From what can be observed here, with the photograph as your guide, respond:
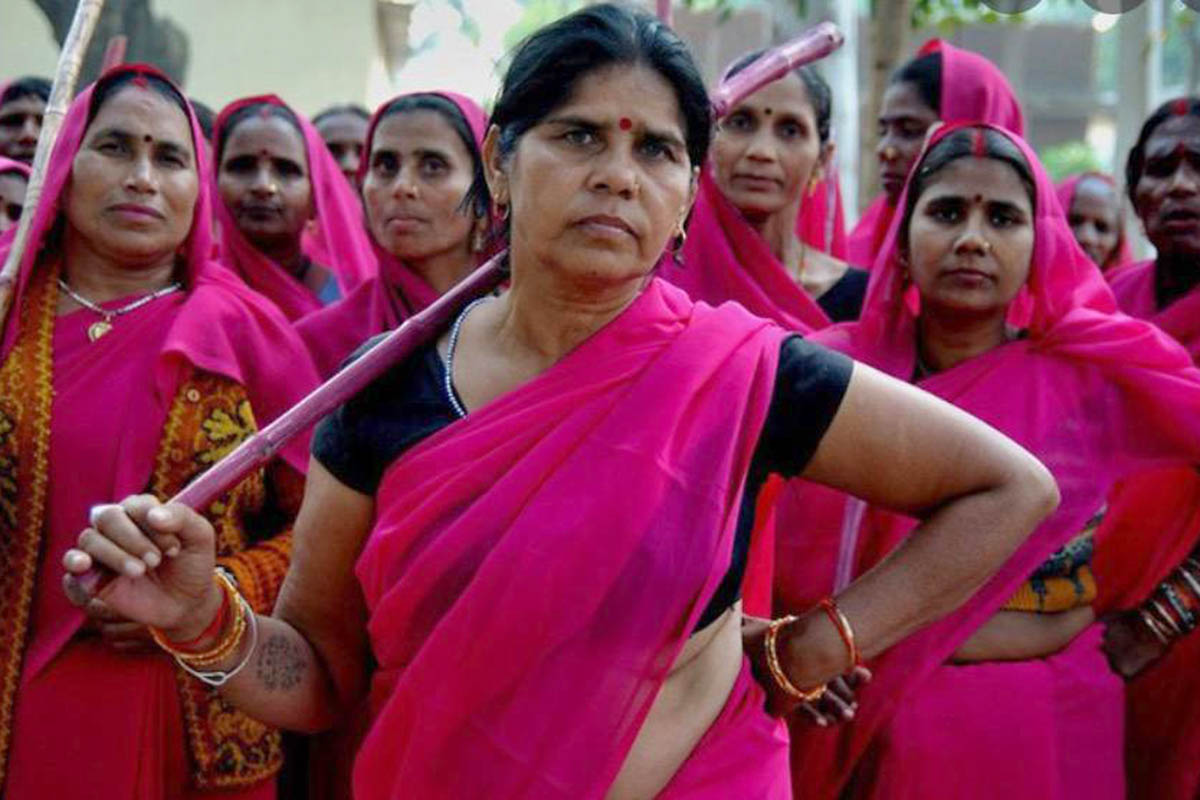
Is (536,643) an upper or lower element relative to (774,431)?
lower

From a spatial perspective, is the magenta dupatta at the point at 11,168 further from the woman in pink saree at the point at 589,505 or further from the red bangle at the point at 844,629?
the red bangle at the point at 844,629

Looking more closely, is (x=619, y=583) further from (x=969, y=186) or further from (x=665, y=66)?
(x=969, y=186)

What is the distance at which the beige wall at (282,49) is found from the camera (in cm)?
966

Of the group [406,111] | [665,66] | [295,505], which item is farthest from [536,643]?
[406,111]

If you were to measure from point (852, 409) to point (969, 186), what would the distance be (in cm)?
141

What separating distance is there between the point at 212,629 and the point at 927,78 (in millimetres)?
3354

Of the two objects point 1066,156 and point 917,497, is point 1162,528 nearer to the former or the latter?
point 917,497

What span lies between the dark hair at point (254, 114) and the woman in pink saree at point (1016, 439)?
209 cm

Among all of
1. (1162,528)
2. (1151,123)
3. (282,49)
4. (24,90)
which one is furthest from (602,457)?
(282,49)

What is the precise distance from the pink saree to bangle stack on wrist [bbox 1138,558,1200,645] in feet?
0.27

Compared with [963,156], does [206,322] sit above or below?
below

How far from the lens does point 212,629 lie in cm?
216

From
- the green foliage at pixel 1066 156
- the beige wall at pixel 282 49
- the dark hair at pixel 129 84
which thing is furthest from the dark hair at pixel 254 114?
the green foliage at pixel 1066 156

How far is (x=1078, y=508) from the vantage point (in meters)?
3.12
